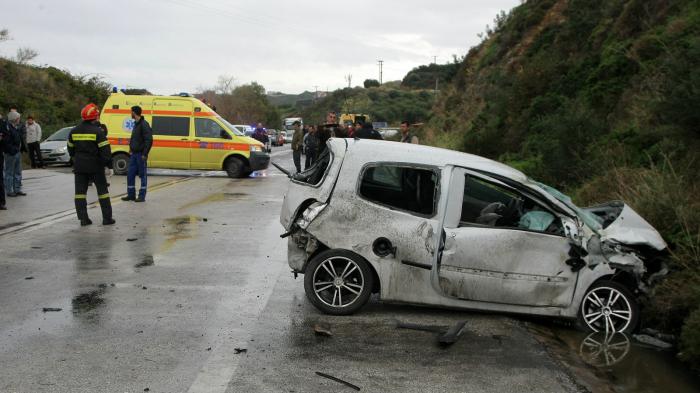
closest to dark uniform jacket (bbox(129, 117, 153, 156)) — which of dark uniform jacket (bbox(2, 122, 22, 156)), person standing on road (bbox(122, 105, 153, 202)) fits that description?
person standing on road (bbox(122, 105, 153, 202))

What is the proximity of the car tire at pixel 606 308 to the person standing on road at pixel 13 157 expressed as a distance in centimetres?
1232

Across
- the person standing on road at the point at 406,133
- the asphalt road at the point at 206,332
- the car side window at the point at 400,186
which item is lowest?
the asphalt road at the point at 206,332

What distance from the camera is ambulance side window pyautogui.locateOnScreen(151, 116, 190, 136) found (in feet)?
73.2

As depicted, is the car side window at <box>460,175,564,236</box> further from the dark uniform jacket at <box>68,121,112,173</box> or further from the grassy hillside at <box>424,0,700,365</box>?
the dark uniform jacket at <box>68,121,112,173</box>

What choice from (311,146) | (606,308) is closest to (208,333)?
(606,308)

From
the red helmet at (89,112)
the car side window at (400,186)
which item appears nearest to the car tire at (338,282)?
the car side window at (400,186)

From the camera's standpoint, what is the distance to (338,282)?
22.5 feet

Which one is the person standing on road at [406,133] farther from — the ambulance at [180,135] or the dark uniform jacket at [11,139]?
the ambulance at [180,135]

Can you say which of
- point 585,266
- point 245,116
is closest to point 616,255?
point 585,266

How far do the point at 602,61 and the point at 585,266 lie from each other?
44.7 ft

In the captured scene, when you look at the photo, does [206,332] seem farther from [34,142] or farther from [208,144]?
[34,142]

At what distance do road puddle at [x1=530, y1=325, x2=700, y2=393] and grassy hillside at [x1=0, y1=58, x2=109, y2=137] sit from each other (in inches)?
1333

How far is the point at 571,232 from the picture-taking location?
21.8 feet

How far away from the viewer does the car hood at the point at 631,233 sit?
6.72 metres
